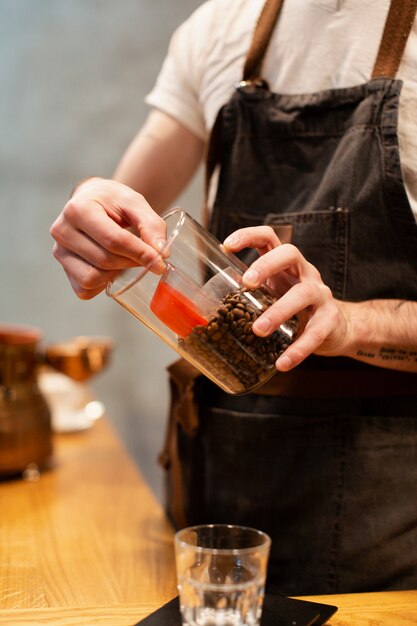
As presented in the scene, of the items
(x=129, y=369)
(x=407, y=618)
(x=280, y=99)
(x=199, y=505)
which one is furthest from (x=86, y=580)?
(x=129, y=369)

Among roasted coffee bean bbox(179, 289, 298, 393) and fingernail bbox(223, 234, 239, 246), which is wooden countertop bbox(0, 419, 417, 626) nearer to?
roasted coffee bean bbox(179, 289, 298, 393)

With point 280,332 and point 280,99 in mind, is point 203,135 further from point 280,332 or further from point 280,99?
point 280,332

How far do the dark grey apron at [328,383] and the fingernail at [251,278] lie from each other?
0.31 meters

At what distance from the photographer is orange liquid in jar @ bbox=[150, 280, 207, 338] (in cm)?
82

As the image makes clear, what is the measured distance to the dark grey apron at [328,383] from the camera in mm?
1103

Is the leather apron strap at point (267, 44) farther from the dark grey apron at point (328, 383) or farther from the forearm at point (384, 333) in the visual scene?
the forearm at point (384, 333)

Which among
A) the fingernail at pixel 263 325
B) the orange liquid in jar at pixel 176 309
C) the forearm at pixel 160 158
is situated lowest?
the fingernail at pixel 263 325

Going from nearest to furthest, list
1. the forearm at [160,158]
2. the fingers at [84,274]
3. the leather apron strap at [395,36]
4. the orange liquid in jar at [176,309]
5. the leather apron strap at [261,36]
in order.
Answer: the orange liquid in jar at [176,309]
the fingers at [84,274]
the leather apron strap at [395,36]
the leather apron strap at [261,36]
the forearm at [160,158]

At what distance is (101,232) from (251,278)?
0.19 m

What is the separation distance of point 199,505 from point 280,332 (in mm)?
503

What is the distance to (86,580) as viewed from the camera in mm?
1079

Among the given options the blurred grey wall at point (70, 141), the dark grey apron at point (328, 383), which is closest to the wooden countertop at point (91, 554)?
the dark grey apron at point (328, 383)

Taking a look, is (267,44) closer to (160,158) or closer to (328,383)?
(160,158)

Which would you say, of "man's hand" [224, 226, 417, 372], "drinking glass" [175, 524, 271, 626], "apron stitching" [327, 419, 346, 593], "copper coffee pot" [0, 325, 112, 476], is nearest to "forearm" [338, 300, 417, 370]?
"man's hand" [224, 226, 417, 372]
